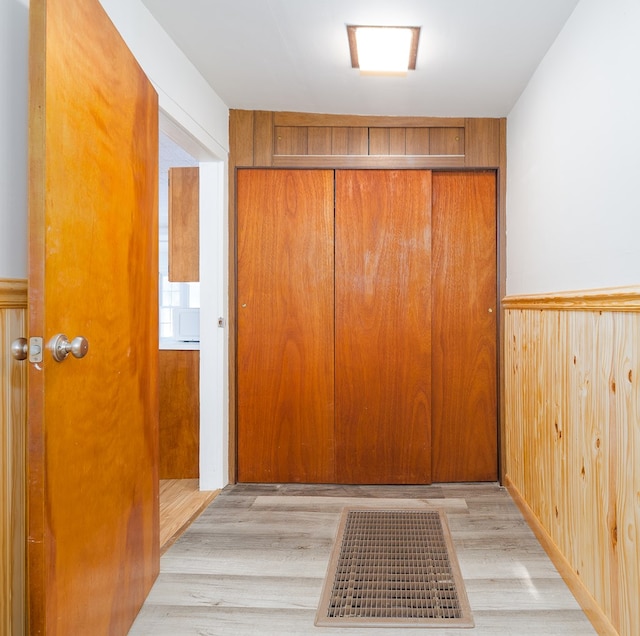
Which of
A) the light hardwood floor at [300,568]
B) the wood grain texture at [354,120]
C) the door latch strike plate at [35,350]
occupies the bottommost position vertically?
the light hardwood floor at [300,568]

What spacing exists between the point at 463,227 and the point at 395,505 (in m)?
1.56

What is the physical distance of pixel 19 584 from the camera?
1198mm

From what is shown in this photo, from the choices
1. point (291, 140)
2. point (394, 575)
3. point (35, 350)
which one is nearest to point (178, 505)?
point (394, 575)

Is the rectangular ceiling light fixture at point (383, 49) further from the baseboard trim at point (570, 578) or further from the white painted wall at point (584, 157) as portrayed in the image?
the baseboard trim at point (570, 578)

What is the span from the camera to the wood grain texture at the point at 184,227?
292cm

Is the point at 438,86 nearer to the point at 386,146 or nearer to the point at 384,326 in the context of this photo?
the point at 386,146

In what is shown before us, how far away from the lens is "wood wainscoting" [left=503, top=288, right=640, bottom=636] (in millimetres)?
1347

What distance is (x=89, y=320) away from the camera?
128cm

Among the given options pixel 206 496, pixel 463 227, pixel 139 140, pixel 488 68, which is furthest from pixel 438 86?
pixel 206 496

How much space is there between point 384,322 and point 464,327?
463 millimetres

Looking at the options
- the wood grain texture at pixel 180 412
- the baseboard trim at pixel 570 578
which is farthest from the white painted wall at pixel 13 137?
the baseboard trim at pixel 570 578

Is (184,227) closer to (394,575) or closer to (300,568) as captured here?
(300,568)

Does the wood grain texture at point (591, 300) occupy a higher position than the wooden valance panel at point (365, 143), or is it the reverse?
the wooden valance panel at point (365, 143)

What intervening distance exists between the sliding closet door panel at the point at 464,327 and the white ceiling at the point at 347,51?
0.49m
